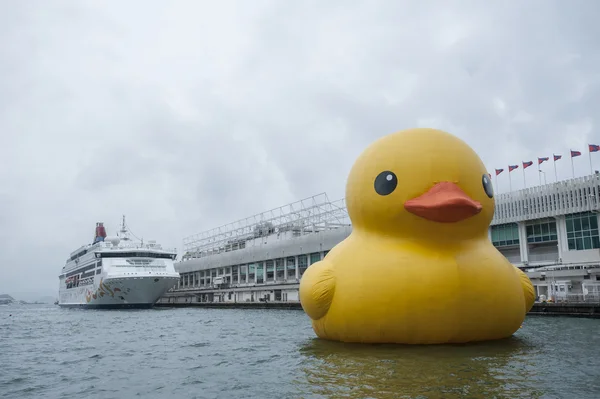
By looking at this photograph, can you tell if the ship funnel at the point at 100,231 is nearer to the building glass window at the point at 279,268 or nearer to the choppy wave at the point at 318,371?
the building glass window at the point at 279,268

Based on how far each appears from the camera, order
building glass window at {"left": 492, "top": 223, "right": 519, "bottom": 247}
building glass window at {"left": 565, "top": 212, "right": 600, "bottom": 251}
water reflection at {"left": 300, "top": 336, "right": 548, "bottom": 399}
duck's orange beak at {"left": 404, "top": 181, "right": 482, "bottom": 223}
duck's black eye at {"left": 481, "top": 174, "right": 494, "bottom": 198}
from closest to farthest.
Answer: water reflection at {"left": 300, "top": 336, "right": 548, "bottom": 399}, duck's orange beak at {"left": 404, "top": 181, "right": 482, "bottom": 223}, duck's black eye at {"left": 481, "top": 174, "right": 494, "bottom": 198}, building glass window at {"left": 565, "top": 212, "right": 600, "bottom": 251}, building glass window at {"left": 492, "top": 223, "right": 519, "bottom": 247}

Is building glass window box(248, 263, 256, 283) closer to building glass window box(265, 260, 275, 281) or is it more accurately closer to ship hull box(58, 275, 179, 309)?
building glass window box(265, 260, 275, 281)

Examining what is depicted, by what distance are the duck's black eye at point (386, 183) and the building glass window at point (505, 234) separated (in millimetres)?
33745

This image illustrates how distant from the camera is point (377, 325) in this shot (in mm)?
12258

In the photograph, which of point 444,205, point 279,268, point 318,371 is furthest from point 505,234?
point 318,371

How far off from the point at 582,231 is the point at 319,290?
3259 cm

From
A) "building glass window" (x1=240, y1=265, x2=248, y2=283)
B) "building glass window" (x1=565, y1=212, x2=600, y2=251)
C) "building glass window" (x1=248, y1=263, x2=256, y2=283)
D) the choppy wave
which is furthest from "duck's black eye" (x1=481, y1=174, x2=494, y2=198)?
"building glass window" (x1=240, y1=265, x2=248, y2=283)

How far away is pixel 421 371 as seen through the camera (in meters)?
10.3

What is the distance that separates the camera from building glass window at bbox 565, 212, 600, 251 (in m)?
38.2

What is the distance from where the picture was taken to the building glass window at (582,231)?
125 feet

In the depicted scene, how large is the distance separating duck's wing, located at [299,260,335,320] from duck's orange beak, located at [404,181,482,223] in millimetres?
2560

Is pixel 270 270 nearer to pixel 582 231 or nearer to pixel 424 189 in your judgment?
pixel 582 231

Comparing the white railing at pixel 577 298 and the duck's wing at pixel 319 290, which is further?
the white railing at pixel 577 298

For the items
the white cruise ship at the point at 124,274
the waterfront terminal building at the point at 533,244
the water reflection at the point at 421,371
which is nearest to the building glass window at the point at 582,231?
the waterfront terminal building at the point at 533,244
